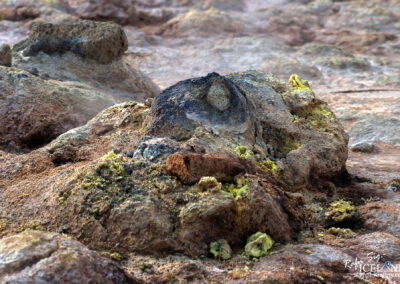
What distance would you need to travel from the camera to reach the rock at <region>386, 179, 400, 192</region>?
3311mm

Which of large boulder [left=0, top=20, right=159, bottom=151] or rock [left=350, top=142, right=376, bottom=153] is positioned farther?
rock [left=350, top=142, right=376, bottom=153]

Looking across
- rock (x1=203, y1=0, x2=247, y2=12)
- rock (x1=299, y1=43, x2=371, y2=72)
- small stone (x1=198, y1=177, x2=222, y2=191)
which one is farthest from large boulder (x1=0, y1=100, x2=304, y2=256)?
rock (x1=203, y1=0, x2=247, y2=12)

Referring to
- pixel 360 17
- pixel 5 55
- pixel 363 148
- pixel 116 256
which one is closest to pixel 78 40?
pixel 5 55

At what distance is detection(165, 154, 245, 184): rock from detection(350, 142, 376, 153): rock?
9.50 ft

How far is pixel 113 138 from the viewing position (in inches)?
124

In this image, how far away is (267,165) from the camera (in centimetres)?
292

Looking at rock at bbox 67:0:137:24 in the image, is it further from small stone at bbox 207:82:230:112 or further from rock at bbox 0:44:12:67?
small stone at bbox 207:82:230:112

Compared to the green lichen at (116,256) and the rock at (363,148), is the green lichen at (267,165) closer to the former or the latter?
the green lichen at (116,256)

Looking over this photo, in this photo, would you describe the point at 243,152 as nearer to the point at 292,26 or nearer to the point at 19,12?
the point at 292,26

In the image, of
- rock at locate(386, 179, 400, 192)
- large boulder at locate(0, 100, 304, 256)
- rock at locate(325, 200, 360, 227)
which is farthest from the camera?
rock at locate(386, 179, 400, 192)

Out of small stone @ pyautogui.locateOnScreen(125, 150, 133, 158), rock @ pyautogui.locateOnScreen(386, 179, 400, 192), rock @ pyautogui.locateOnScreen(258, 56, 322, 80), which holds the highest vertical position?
small stone @ pyautogui.locateOnScreen(125, 150, 133, 158)

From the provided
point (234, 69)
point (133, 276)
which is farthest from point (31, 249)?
point (234, 69)

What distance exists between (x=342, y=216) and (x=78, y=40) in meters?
3.99

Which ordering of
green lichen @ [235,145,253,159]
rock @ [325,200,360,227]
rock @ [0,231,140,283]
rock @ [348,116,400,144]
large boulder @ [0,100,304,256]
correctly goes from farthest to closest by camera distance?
rock @ [348,116,400,144] → green lichen @ [235,145,253,159] → rock @ [325,200,360,227] → large boulder @ [0,100,304,256] → rock @ [0,231,140,283]
